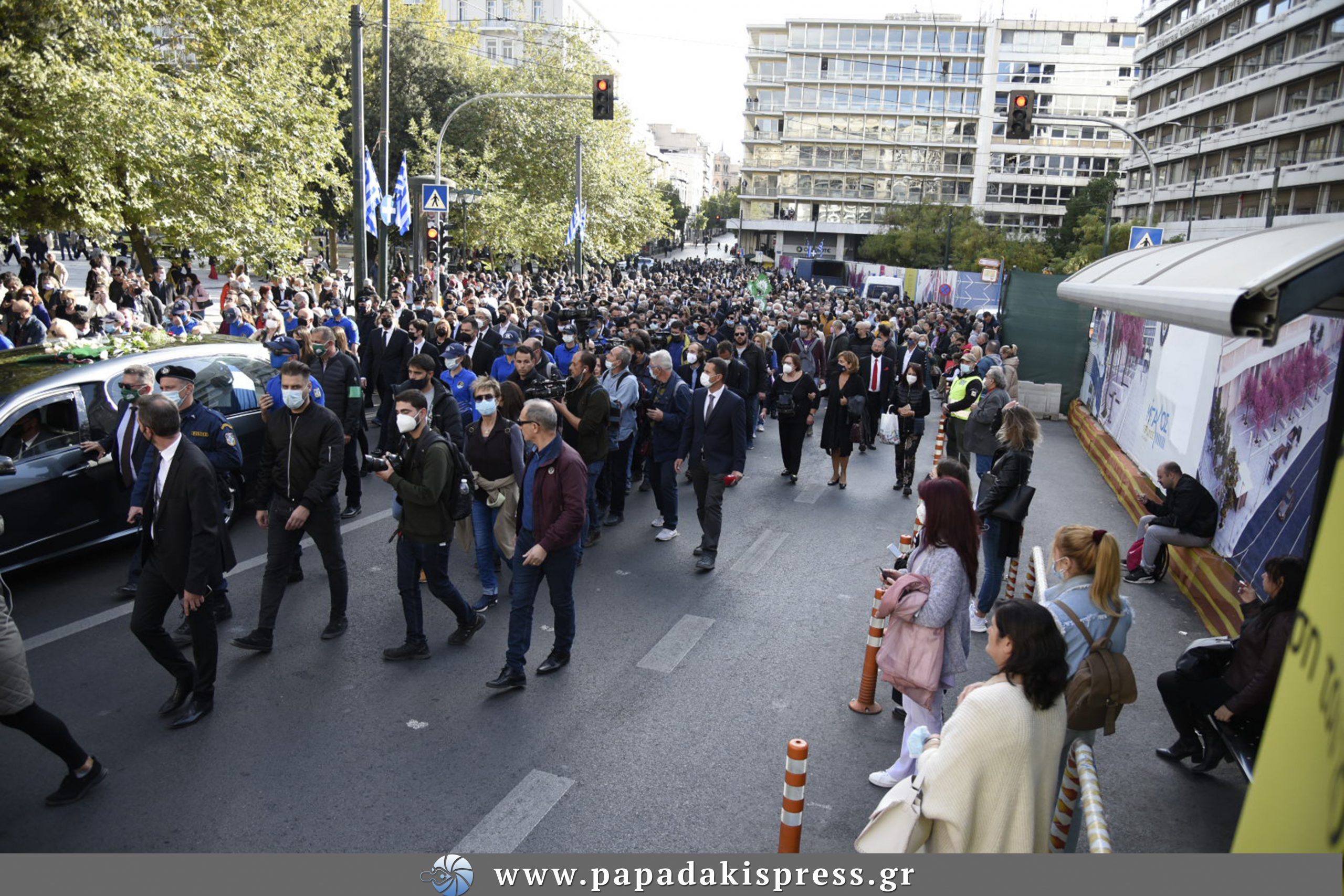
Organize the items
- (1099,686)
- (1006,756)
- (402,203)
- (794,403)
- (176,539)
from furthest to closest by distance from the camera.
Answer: (402,203) → (794,403) → (176,539) → (1099,686) → (1006,756)

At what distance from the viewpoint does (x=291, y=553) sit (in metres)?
6.32

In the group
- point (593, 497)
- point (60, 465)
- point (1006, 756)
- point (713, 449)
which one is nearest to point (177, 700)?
point (60, 465)

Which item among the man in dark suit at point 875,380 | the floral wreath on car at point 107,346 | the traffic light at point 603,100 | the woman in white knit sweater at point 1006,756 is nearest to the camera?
the woman in white knit sweater at point 1006,756

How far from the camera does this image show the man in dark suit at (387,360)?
1178 centimetres

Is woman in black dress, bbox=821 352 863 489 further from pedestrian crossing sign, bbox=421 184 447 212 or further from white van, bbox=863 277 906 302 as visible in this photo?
white van, bbox=863 277 906 302

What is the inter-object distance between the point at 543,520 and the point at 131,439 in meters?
3.26

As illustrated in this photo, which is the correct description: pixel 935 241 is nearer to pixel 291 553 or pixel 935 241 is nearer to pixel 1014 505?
pixel 1014 505

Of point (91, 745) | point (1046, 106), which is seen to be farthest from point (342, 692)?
point (1046, 106)

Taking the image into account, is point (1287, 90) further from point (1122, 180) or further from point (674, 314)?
point (674, 314)

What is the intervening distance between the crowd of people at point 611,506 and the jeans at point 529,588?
18 mm

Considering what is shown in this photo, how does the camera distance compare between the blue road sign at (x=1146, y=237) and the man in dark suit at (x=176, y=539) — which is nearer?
the man in dark suit at (x=176, y=539)

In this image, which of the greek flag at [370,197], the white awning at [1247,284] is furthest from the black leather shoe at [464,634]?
the greek flag at [370,197]

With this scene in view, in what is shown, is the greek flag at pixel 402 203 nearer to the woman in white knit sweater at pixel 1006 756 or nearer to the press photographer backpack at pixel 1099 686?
the press photographer backpack at pixel 1099 686

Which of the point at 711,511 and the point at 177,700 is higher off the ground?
the point at 711,511
